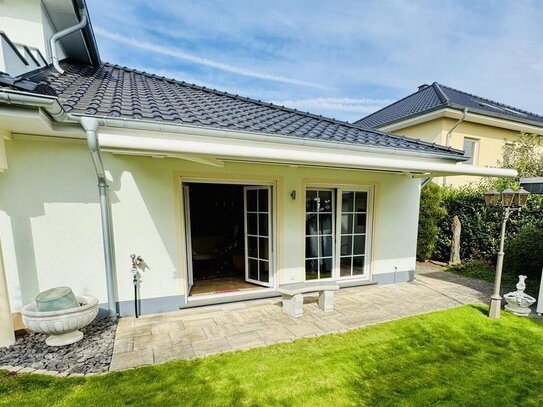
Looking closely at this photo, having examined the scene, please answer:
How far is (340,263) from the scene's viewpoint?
25.9ft

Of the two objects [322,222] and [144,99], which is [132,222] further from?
[322,222]

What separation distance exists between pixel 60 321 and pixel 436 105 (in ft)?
56.2

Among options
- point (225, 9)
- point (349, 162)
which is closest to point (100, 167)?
point (349, 162)

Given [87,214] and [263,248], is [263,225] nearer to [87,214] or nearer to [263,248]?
[263,248]

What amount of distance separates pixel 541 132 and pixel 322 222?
17228 mm

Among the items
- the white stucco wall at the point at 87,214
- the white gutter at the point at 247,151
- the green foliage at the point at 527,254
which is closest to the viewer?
the white gutter at the point at 247,151

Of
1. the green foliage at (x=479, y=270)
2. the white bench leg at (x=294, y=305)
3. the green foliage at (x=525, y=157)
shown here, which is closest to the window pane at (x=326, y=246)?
the white bench leg at (x=294, y=305)

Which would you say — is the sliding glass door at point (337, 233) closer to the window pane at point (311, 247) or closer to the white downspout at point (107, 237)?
the window pane at point (311, 247)

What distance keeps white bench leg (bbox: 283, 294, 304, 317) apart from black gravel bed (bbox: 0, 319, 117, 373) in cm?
341

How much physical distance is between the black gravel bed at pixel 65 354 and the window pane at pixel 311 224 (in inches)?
196

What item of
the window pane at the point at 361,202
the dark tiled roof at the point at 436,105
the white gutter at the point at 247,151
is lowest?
the window pane at the point at 361,202

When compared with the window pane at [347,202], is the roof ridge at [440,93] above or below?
above

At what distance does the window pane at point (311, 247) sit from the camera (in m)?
7.40

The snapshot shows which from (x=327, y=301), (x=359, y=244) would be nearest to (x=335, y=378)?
(x=327, y=301)
